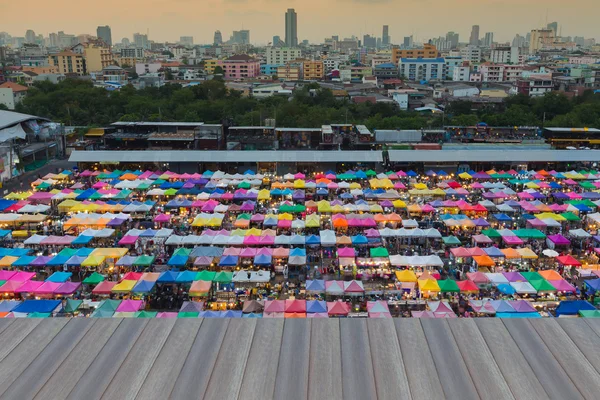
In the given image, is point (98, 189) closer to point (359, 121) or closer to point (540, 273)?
point (540, 273)

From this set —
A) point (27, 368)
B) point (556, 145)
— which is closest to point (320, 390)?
point (27, 368)

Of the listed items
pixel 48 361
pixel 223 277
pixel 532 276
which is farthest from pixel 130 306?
pixel 532 276

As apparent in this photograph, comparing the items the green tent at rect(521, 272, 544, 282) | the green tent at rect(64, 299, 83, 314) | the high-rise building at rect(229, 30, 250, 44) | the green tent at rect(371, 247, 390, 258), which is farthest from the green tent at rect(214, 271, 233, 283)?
the high-rise building at rect(229, 30, 250, 44)

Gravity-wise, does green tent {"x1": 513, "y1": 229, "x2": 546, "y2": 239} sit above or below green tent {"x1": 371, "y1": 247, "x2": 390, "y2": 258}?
above

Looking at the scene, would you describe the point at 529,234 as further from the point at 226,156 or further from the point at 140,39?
the point at 140,39

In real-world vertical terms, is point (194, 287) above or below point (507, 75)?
below

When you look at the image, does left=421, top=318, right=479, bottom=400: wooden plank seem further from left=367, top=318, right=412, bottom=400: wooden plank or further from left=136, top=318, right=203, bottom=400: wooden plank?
left=136, top=318, right=203, bottom=400: wooden plank
